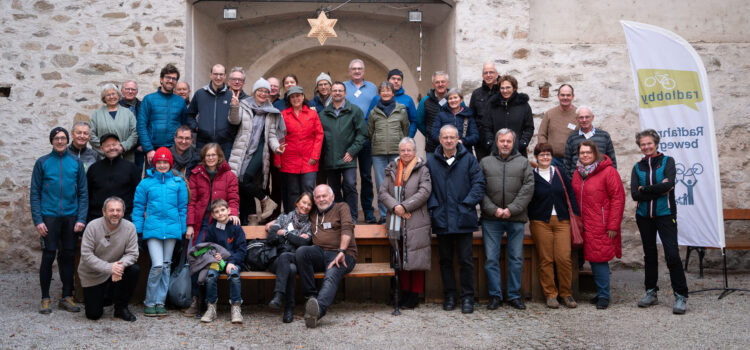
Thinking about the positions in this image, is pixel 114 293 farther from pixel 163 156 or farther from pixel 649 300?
pixel 649 300

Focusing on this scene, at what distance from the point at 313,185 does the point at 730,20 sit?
5.66 meters

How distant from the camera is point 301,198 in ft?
18.0

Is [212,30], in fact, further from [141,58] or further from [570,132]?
[570,132]

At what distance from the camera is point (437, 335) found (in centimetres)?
471

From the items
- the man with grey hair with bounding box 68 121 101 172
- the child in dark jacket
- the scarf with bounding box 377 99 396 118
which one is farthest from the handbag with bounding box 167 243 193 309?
the scarf with bounding box 377 99 396 118

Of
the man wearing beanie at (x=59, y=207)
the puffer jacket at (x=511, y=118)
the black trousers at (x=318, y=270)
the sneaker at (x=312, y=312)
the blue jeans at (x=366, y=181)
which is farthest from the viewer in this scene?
the blue jeans at (x=366, y=181)

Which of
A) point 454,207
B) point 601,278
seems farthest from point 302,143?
point 601,278

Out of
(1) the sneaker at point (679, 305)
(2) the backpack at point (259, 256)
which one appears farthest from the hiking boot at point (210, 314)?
(1) the sneaker at point (679, 305)

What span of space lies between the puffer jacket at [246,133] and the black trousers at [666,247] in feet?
11.3

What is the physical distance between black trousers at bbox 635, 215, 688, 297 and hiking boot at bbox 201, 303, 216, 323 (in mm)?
3714

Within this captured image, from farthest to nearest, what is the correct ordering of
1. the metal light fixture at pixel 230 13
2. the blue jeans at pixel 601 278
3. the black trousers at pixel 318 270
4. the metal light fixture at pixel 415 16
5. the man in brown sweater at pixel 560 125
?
the metal light fixture at pixel 415 16 → the metal light fixture at pixel 230 13 → the man in brown sweater at pixel 560 125 → the blue jeans at pixel 601 278 → the black trousers at pixel 318 270

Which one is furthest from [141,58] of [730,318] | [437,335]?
[730,318]

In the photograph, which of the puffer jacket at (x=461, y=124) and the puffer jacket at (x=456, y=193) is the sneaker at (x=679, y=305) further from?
the puffer jacket at (x=461, y=124)

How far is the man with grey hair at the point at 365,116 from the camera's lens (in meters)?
6.79
